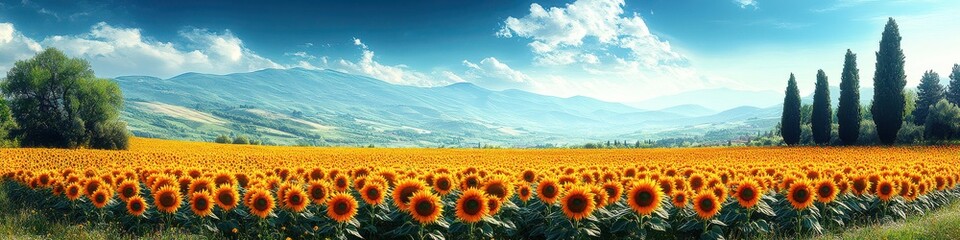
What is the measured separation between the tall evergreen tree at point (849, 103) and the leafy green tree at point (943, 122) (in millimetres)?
5406

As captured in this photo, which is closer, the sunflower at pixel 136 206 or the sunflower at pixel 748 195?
the sunflower at pixel 748 195

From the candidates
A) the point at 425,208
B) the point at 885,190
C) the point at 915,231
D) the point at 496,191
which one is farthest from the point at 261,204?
the point at 885,190

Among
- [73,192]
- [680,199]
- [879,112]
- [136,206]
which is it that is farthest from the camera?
[879,112]

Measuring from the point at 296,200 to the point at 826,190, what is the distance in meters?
8.86

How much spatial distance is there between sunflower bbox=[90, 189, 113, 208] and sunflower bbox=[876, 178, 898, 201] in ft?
46.7

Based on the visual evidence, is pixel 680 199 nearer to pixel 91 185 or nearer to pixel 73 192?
pixel 91 185

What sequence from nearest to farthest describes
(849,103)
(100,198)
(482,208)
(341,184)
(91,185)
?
(482,208), (100,198), (341,184), (91,185), (849,103)

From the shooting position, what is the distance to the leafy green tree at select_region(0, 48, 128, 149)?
48812 millimetres

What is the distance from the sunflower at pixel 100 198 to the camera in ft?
35.7

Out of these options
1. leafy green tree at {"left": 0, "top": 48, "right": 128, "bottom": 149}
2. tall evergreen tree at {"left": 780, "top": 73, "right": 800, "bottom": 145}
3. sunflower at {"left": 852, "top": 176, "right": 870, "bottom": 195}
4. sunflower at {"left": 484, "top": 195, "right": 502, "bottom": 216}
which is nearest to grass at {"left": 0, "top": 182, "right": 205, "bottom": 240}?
sunflower at {"left": 484, "top": 195, "right": 502, "bottom": 216}

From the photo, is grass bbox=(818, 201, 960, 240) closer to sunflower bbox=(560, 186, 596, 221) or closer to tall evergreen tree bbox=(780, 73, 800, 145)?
sunflower bbox=(560, 186, 596, 221)

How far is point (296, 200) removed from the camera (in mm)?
9461

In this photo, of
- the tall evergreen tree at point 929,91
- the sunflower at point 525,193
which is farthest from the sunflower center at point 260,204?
the tall evergreen tree at point 929,91

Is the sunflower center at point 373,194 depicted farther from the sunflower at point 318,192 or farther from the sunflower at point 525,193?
the sunflower at point 525,193
